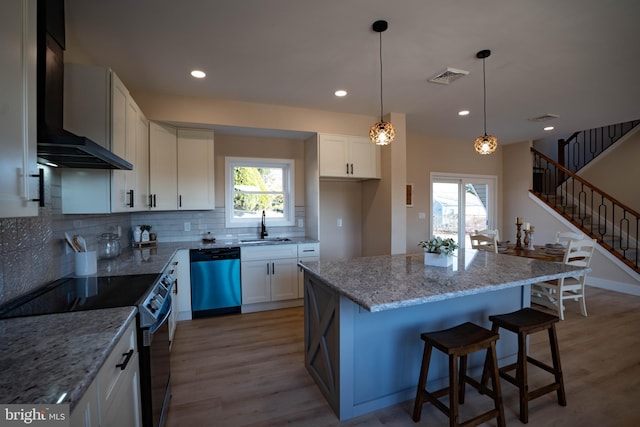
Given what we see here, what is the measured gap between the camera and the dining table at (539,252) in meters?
3.57

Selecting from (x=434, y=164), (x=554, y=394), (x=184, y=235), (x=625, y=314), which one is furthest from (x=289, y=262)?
(x=625, y=314)

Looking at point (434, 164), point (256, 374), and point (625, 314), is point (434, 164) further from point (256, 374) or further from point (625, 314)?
point (256, 374)

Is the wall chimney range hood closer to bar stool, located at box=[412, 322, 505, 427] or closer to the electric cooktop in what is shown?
the electric cooktop

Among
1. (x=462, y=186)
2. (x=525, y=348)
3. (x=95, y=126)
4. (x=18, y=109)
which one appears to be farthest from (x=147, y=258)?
(x=462, y=186)

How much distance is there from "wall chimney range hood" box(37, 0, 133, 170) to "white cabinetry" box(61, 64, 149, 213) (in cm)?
41

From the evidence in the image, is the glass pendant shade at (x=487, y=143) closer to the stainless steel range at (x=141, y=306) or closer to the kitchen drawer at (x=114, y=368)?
the stainless steel range at (x=141, y=306)

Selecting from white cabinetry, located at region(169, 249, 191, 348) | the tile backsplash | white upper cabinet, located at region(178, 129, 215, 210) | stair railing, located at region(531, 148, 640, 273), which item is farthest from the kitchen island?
stair railing, located at region(531, 148, 640, 273)

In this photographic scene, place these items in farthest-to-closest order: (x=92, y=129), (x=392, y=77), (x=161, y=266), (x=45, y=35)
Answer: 1. (x=392, y=77)
2. (x=161, y=266)
3. (x=92, y=129)
4. (x=45, y=35)

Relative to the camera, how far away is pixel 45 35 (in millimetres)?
1484

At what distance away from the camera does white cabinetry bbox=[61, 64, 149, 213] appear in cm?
208

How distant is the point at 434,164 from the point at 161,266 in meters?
5.03

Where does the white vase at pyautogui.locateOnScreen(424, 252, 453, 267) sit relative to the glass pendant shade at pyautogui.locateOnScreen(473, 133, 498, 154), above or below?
below

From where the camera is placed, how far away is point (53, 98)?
1.56 meters

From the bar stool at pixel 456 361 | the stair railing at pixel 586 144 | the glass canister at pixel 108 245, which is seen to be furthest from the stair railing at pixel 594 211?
the glass canister at pixel 108 245
